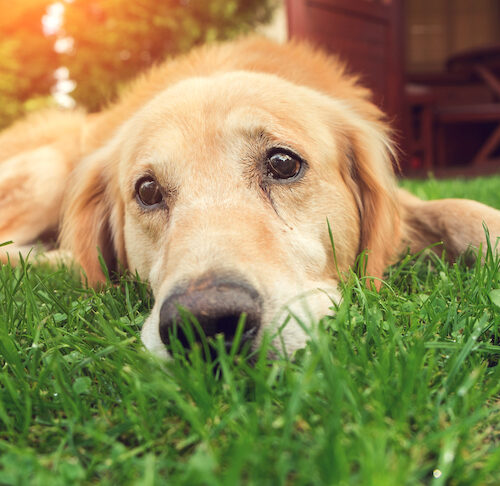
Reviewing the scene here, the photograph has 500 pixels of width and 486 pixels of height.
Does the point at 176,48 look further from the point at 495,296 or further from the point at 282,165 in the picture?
the point at 495,296

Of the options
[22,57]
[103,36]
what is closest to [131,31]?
[103,36]

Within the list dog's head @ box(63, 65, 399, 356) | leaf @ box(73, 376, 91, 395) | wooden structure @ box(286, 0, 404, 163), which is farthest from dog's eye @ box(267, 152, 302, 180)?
wooden structure @ box(286, 0, 404, 163)

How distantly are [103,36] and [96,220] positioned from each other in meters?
6.18

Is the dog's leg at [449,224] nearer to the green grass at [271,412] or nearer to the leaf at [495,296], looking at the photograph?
the leaf at [495,296]

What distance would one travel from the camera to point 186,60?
3.11 meters

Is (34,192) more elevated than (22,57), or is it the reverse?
(22,57)

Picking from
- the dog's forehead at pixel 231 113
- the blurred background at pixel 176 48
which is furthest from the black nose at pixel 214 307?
the blurred background at pixel 176 48

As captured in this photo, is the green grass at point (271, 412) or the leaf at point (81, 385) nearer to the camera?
the green grass at point (271, 412)

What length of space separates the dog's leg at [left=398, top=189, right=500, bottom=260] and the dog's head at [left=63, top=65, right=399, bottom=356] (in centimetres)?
23

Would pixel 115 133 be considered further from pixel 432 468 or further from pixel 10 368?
pixel 432 468

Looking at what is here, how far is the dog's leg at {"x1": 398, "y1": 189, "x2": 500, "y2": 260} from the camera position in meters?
2.27

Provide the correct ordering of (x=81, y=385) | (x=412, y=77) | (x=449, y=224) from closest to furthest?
(x=81, y=385) < (x=449, y=224) < (x=412, y=77)

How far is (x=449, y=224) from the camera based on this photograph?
7.93 feet

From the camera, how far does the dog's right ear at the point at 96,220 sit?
269 cm
